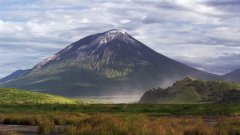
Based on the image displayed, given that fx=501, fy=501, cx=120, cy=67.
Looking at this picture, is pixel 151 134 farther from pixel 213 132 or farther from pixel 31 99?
pixel 31 99

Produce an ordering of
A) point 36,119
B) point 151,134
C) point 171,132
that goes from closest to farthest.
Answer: point 151,134
point 171,132
point 36,119

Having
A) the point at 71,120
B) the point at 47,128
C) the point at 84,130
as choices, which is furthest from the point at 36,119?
the point at 84,130

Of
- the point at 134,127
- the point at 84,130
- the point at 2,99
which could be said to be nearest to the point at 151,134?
the point at 134,127

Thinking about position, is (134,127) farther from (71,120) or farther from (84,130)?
(71,120)

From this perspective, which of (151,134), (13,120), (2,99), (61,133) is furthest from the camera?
(2,99)

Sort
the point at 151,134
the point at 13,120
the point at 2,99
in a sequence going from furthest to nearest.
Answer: the point at 2,99 < the point at 13,120 < the point at 151,134

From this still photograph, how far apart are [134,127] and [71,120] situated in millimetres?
22635

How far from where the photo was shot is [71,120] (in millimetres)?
48656

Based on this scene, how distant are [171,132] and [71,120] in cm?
2309

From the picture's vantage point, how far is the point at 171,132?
26.9 meters

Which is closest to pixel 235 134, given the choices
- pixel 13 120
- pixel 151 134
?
pixel 151 134

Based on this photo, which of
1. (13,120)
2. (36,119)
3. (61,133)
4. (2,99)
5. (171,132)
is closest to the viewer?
(171,132)

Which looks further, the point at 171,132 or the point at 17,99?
the point at 17,99

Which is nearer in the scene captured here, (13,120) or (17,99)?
(13,120)
